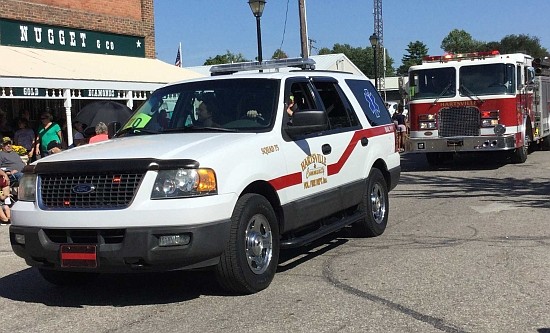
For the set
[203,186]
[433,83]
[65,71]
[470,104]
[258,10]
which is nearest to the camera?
[203,186]

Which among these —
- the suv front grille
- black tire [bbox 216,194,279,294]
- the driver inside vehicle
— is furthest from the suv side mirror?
the suv front grille

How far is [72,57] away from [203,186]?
490 inches

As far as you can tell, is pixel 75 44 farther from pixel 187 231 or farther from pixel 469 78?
pixel 187 231

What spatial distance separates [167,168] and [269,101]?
1675 millimetres

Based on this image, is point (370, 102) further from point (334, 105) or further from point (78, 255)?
point (78, 255)

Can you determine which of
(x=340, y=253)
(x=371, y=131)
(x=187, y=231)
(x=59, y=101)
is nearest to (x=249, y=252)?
(x=187, y=231)

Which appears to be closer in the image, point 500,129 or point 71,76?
point 71,76

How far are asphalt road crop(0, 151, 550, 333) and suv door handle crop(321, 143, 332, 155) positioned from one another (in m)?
1.13

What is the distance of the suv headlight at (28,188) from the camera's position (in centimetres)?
553

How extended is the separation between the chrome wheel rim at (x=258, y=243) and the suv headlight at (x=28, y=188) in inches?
70.9

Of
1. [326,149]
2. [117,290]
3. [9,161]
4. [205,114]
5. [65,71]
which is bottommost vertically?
[117,290]

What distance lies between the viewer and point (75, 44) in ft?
56.5

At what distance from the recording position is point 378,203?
8.28m

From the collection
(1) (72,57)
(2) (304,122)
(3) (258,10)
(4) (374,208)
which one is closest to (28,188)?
(2) (304,122)
